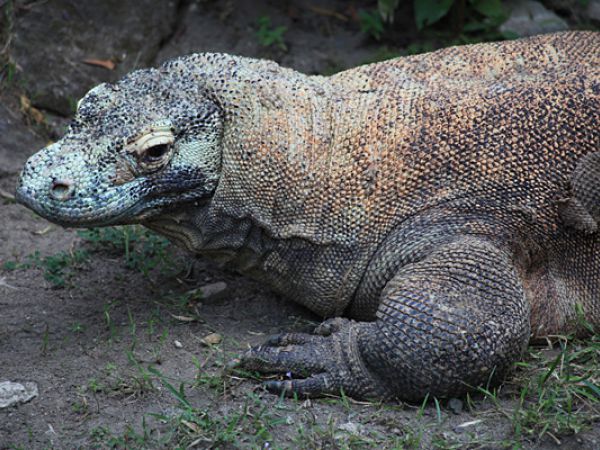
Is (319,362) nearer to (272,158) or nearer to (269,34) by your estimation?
(272,158)

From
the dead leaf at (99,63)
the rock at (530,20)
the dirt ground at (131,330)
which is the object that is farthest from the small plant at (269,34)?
the rock at (530,20)

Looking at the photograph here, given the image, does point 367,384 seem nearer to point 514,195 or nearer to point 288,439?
point 288,439

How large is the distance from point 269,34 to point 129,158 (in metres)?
3.33

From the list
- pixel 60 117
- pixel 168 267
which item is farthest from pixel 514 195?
A: pixel 60 117

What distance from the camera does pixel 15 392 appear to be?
384 cm

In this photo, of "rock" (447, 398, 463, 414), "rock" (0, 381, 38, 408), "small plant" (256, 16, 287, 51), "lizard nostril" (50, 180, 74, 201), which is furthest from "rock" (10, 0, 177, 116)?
"rock" (447, 398, 463, 414)

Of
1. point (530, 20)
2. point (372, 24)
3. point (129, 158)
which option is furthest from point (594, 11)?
Result: point (129, 158)

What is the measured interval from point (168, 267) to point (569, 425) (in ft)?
7.99

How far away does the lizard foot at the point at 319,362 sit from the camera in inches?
150

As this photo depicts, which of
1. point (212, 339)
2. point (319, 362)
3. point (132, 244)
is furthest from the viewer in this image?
point (132, 244)

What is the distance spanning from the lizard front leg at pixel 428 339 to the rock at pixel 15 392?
94 cm

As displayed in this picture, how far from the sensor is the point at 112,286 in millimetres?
4852

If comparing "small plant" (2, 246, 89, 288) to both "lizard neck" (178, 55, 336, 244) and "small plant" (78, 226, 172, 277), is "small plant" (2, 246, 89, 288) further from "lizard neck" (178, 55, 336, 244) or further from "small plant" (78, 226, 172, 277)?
"lizard neck" (178, 55, 336, 244)

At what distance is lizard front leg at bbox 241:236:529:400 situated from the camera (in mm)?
3684
